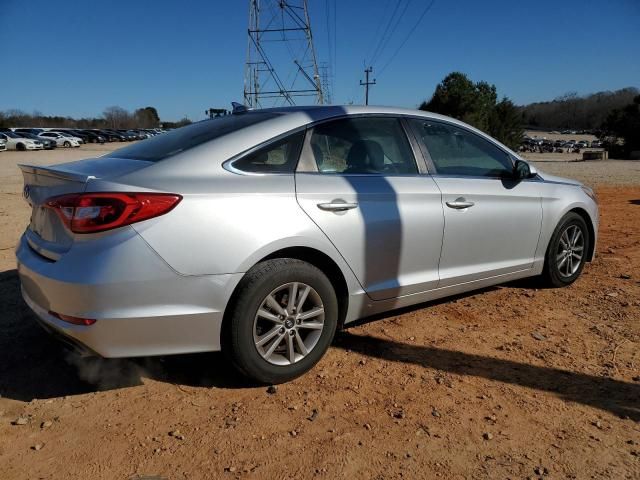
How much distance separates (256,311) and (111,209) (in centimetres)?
90

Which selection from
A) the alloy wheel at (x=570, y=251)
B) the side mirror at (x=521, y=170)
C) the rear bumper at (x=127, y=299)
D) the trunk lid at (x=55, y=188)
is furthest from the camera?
the alloy wheel at (x=570, y=251)

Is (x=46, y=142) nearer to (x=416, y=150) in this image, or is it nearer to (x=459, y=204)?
(x=416, y=150)

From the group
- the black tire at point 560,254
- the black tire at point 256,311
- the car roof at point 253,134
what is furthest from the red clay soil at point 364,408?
the car roof at point 253,134

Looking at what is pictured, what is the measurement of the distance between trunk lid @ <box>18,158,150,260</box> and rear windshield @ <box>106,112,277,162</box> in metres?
0.15

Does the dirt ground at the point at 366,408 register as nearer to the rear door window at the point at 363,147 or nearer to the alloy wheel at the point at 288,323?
the alloy wheel at the point at 288,323

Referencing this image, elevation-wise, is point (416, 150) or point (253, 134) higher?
point (253, 134)

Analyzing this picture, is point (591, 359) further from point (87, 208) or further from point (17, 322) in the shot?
point (17, 322)

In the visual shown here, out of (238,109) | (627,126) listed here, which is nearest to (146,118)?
(627,126)

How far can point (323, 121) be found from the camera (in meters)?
3.29

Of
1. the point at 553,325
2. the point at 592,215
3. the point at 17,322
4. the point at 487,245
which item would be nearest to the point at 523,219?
the point at 487,245

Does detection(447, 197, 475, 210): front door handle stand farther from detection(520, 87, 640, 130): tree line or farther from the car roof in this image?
detection(520, 87, 640, 130): tree line

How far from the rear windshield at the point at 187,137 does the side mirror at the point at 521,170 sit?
205 cm

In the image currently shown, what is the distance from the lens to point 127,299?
249cm

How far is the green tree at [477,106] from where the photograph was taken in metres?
44.0
